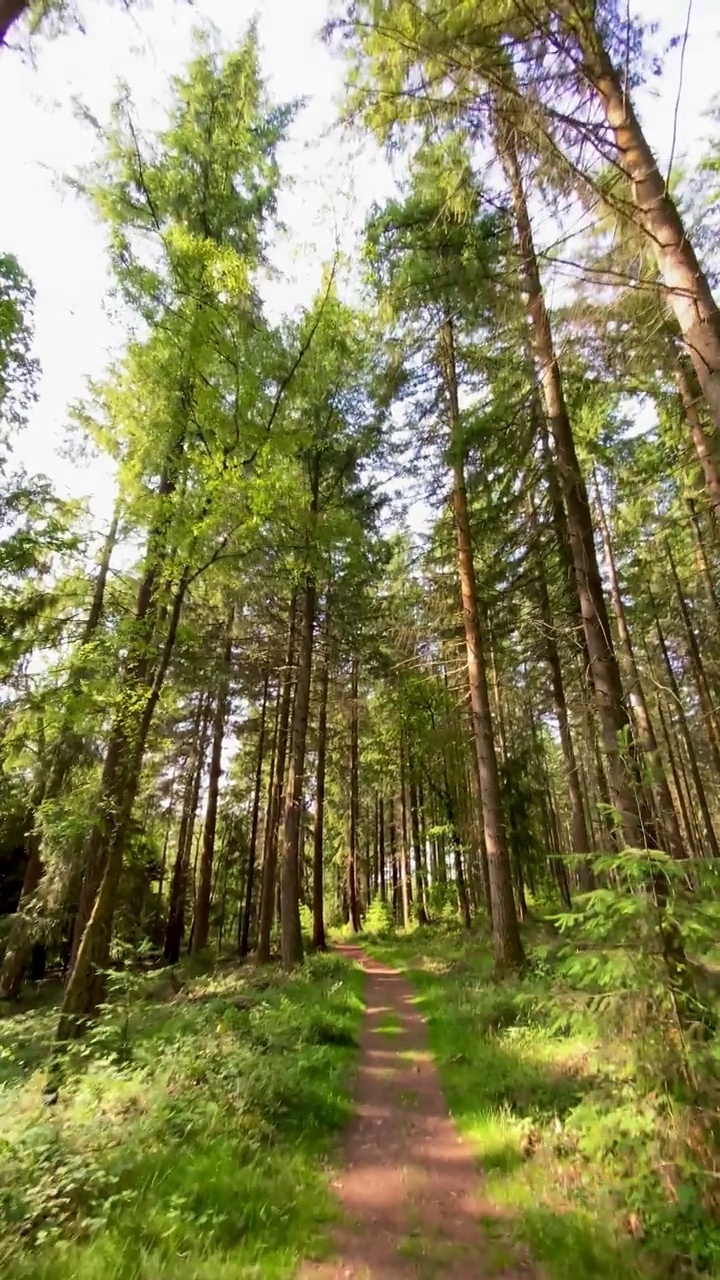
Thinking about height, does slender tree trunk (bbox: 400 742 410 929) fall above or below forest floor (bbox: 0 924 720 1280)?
above

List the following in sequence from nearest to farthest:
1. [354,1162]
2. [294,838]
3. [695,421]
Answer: [354,1162] → [695,421] → [294,838]

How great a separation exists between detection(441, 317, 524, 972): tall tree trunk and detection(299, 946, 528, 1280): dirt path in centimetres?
288

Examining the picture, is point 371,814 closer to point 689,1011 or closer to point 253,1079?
point 253,1079

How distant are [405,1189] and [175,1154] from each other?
6.17ft

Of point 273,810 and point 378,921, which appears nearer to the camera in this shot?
point 273,810

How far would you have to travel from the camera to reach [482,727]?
10.7 m

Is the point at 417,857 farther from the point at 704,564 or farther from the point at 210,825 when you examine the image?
the point at 704,564

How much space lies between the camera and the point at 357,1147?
5.51 meters

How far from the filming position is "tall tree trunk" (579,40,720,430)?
4513 millimetres

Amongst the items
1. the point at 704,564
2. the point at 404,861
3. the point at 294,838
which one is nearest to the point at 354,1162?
the point at 294,838

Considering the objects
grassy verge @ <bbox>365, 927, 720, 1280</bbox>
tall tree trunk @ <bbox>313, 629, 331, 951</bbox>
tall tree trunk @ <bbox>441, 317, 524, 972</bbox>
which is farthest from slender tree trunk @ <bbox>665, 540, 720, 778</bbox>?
grassy verge @ <bbox>365, 927, 720, 1280</bbox>

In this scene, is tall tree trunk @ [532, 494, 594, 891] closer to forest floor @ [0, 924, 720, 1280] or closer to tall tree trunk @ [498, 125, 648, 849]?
tall tree trunk @ [498, 125, 648, 849]

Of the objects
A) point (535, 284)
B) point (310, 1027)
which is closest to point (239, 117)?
point (535, 284)

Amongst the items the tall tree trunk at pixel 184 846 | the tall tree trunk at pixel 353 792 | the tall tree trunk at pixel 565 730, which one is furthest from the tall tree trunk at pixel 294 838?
the tall tree trunk at pixel 184 846
